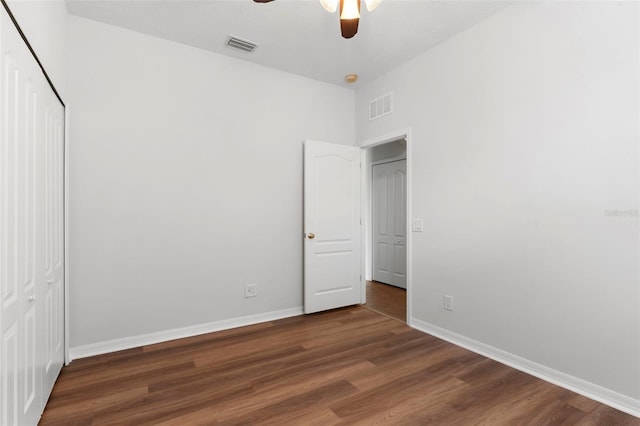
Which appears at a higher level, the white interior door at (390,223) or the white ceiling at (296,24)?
the white ceiling at (296,24)

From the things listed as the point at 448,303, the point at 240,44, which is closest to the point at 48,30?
the point at 240,44

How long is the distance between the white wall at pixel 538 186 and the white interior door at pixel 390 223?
1.84 metres

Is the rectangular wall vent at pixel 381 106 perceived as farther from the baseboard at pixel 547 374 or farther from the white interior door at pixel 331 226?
the baseboard at pixel 547 374

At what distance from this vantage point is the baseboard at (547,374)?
1.96 metres

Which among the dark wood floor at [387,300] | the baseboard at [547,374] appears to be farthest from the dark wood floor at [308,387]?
the dark wood floor at [387,300]

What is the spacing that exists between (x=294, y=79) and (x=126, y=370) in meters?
3.36

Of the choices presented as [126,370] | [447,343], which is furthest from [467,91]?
[126,370]

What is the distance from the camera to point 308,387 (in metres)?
2.21

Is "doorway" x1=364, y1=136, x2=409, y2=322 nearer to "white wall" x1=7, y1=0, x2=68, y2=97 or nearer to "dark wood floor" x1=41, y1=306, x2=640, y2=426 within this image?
"dark wood floor" x1=41, y1=306, x2=640, y2=426

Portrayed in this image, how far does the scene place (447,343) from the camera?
296 centimetres

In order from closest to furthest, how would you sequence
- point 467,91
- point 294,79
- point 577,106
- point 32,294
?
point 32,294, point 577,106, point 467,91, point 294,79

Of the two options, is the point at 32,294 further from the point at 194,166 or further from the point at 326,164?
the point at 326,164

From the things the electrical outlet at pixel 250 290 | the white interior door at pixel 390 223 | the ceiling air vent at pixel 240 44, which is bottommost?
the electrical outlet at pixel 250 290

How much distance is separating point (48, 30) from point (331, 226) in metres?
3.02
